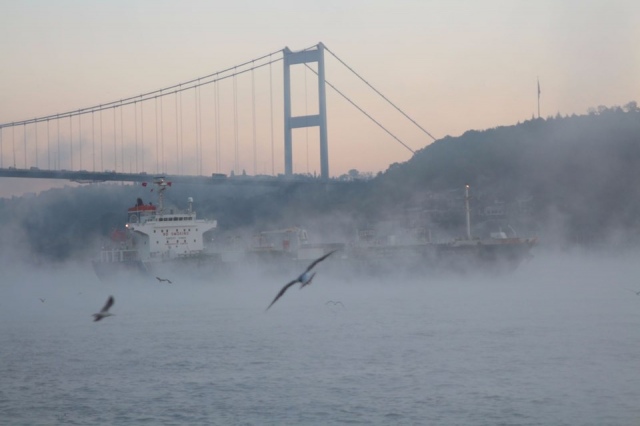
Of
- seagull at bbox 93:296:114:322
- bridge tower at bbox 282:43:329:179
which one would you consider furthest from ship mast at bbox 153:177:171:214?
seagull at bbox 93:296:114:322

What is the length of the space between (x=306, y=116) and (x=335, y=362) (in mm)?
41828

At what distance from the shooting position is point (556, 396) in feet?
50.4

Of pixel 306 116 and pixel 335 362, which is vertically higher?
pixel 306 116

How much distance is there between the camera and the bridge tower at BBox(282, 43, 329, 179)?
57062 mm

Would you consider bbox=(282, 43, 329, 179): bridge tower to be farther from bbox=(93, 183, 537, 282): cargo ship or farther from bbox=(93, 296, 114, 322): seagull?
bbox=(93, 296, 114, 322): seagull

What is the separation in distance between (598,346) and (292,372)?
709cm

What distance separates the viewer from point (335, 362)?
19.2m

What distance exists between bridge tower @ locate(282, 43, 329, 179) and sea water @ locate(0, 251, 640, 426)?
22394 mm

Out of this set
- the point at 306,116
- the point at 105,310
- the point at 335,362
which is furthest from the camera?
the point at 306,116

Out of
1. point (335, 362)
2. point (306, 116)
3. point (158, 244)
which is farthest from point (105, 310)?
point (306, 116)

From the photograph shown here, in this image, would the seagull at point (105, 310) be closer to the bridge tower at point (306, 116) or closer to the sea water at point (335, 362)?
the sea water at point (335, 362)

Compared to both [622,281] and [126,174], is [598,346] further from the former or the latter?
[126,174]

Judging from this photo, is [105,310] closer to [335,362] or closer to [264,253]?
[335,362]

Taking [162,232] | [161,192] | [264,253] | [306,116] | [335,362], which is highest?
[306,116]
